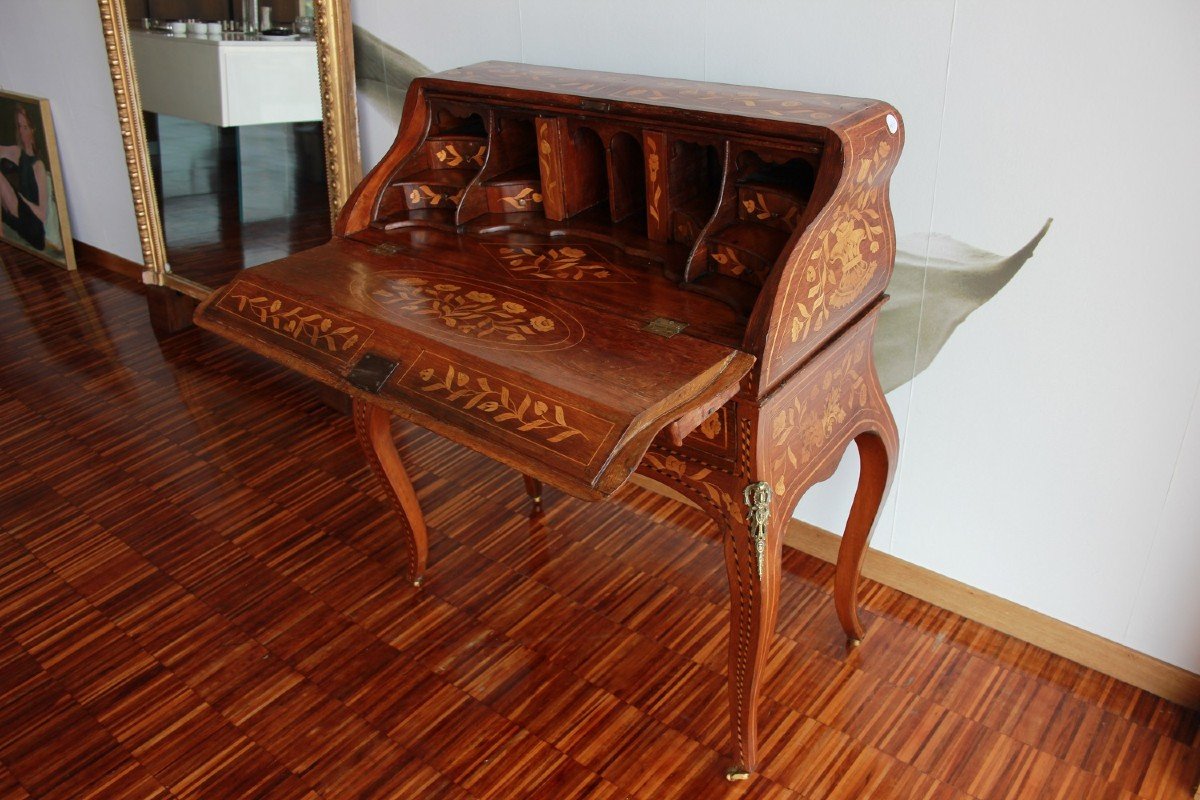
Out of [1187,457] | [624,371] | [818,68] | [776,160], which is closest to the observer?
[624,371]

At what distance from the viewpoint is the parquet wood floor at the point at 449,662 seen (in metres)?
1.72

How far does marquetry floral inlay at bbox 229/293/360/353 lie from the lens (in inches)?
60.7

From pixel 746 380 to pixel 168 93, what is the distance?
8.52 feet

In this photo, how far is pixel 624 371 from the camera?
4.43 feet

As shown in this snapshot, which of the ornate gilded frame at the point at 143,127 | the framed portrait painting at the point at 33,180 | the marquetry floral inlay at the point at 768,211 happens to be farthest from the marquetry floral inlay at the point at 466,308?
the framed portrait painting at the point at 33,180

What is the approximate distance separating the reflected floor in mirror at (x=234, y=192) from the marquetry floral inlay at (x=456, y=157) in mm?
892

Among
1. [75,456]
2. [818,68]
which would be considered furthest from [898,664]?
[75,456]

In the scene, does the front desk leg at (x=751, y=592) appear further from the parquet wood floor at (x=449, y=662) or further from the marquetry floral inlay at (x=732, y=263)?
the marquetry floral inlay at (x=732, y=263)

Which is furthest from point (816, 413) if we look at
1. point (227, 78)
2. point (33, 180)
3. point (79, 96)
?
point (33, 180)

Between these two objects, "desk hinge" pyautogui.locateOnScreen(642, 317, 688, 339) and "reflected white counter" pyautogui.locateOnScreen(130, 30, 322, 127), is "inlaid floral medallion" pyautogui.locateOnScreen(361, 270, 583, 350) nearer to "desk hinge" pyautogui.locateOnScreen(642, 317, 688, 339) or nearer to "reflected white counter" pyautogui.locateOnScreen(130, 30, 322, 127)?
"desk hinge" pyautogui.locateOnScreen(642, 317, 688, 339)

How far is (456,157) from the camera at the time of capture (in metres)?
1.97

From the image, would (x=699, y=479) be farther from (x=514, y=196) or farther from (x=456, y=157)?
(x=456, y=157)

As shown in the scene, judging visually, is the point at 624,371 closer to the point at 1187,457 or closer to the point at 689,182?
the point at 689,182

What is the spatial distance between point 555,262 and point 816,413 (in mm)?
525
